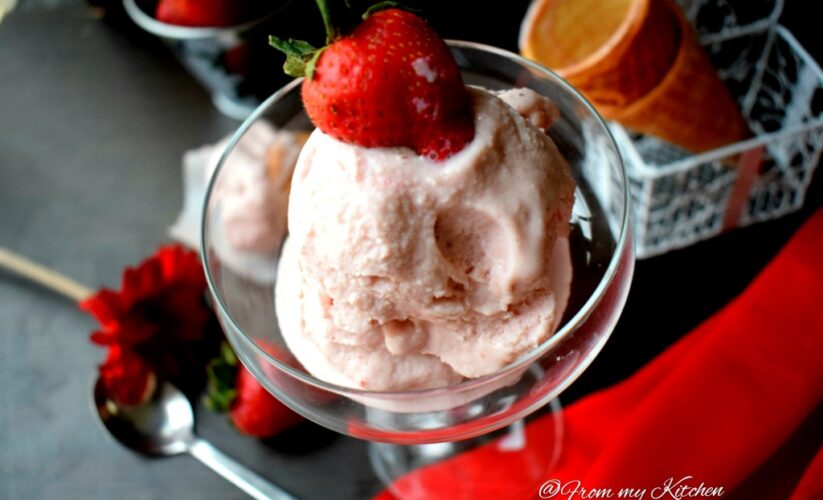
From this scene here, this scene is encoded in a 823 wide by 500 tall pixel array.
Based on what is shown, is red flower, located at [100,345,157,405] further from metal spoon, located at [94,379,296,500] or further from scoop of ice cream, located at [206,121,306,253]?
scoop of ice cream, located at [206,121,306,253]

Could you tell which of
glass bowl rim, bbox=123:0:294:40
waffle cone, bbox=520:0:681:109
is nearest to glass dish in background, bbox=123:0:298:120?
glass bowl rim, bbox=123:0:294:40

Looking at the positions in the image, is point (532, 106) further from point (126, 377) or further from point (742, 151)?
point (126, 377)

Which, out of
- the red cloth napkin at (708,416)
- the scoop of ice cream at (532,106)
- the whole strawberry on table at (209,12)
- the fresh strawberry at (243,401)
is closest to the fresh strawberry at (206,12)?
the whole strawberry on table at (209,12)

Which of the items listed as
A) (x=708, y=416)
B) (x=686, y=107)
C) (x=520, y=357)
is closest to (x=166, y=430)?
(x=520, y=357)

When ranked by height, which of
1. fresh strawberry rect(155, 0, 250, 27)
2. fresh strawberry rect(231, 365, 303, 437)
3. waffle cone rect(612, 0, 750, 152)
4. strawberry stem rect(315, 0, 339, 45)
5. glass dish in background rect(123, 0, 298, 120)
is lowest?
fresh strawberry rect(231, 365, 303, 437)

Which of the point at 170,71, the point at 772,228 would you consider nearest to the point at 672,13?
the point at 772,228
